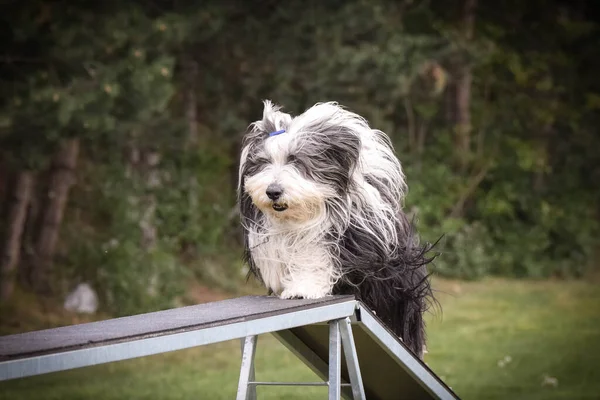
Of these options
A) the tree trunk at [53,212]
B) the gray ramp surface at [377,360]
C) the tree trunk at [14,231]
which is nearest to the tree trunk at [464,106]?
the tree trunk at [53,212]

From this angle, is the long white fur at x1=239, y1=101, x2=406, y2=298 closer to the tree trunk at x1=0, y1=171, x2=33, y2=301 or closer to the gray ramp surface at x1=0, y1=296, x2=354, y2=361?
the gray ramp surface at x1=0, y1=296, x2=354, y2=361

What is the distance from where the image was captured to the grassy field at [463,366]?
20.4ft

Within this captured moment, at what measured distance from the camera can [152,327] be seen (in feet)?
10.2

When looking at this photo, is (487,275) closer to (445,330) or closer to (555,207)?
(555,207)

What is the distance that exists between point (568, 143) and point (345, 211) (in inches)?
355

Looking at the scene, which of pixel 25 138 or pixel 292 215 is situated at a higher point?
pixel 25 138

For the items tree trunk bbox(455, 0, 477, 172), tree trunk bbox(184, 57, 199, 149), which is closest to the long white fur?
tree trunk bbox(184, 57, 199, 149)

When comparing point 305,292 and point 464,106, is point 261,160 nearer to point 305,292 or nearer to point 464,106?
point 305,292

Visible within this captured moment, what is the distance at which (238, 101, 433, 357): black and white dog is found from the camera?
3.86m

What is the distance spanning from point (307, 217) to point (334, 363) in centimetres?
58

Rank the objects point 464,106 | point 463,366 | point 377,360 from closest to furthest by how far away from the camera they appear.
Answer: point 377,360
point 463,366
point 464,106

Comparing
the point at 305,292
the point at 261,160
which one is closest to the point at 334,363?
the point at 305,292

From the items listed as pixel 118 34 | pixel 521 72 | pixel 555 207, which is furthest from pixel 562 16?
pixel 118 34

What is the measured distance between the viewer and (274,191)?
146 inches
